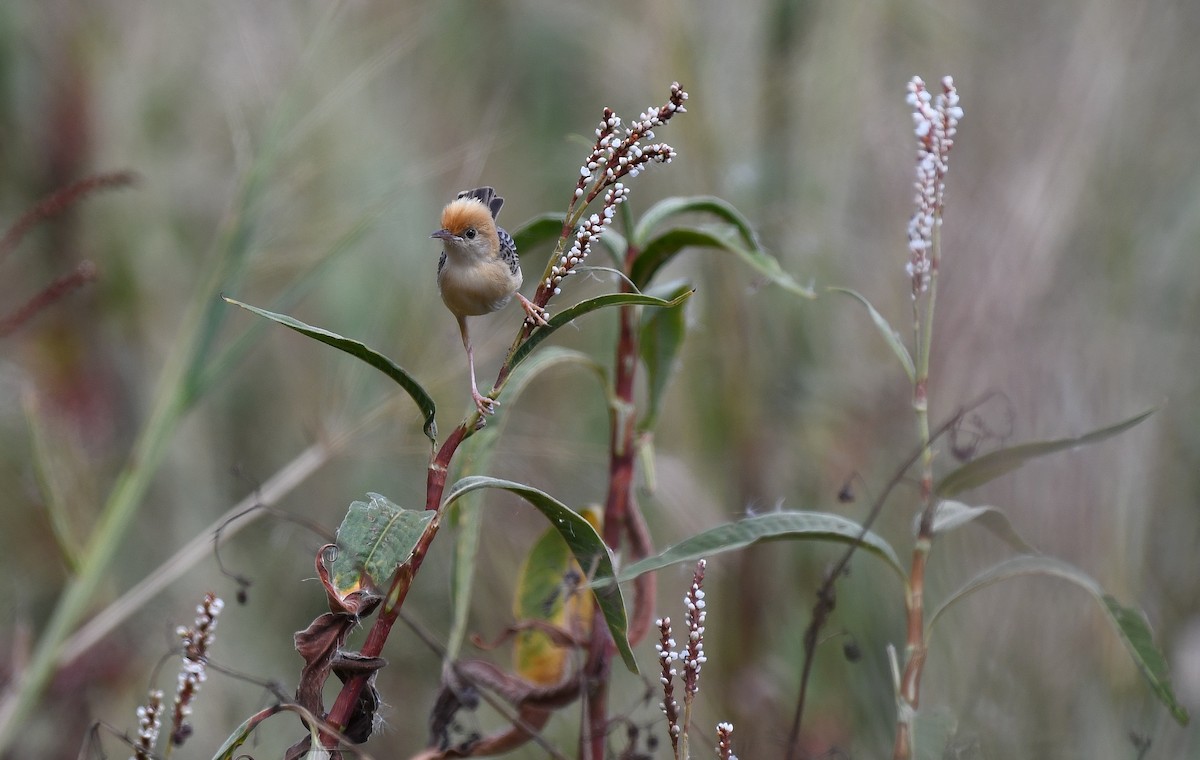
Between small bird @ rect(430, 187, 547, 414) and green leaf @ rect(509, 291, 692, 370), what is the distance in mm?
177

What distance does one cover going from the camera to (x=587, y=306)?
0.48 m

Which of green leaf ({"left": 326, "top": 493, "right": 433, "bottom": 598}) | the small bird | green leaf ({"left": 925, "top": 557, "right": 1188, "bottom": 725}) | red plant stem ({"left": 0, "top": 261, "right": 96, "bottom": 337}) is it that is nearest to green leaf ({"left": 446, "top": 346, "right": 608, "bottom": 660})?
the small bird

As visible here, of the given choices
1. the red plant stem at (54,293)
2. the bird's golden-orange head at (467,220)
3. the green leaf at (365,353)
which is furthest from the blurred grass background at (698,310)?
the green leaf at (365,353)

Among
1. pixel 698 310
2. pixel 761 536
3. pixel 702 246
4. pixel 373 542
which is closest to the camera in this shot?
pixel 373 542

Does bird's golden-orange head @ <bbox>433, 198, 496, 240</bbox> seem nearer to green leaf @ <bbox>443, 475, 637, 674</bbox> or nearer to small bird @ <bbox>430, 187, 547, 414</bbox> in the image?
small bird @ <bbox>430, 187, 547, 414</bbox>

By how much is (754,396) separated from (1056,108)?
2.20 feet

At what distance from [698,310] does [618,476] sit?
797 millimetres

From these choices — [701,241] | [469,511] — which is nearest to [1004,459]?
[701,241]

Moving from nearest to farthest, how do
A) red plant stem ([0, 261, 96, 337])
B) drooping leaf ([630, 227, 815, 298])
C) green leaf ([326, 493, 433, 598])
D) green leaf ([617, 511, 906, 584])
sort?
green leaf ([326, 493, 433, 598]), green leaf ([617, 511, 906, 584]), drooping leaf ([630, 227, 815, 298]), red plant stem ([0, 261, 96, 337])

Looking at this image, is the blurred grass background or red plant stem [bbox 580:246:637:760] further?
the blurred grass background

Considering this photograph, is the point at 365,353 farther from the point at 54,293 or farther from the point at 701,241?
the point at 54,293

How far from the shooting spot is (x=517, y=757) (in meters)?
1.30

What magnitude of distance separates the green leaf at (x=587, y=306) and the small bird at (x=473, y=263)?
18 cm

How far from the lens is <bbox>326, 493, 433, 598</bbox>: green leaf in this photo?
0.44 metres
